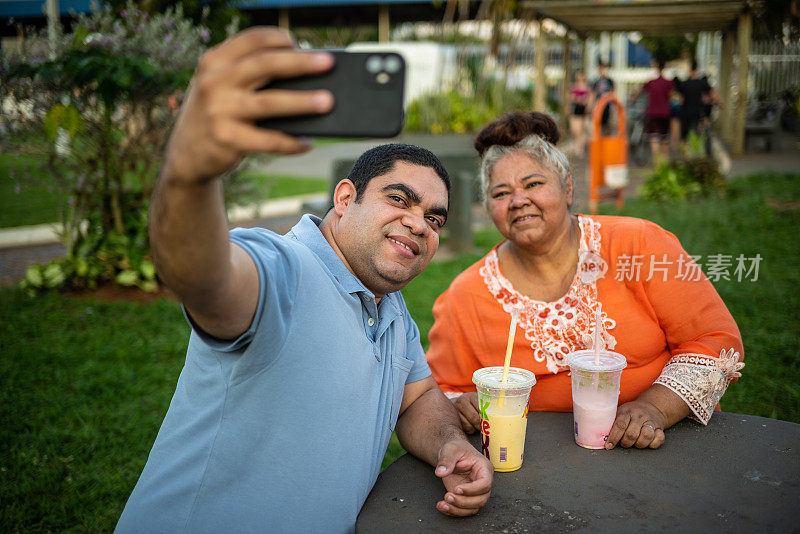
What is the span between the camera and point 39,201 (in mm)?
11672

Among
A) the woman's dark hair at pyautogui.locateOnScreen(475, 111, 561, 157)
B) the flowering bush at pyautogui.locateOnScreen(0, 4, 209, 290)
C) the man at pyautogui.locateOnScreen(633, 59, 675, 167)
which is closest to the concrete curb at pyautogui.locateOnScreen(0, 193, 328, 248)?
the flowering bush at pyautogui.locateOnScreen(0, 4, 209, 290)

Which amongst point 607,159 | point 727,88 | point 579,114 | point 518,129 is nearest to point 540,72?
point 579,114

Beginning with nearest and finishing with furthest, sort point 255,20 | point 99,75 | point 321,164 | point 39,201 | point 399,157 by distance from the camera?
point 399,157 < point 99,75 < point 39,201 < point 321,164 < point 255,20

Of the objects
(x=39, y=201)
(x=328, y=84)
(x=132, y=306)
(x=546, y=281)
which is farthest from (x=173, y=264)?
(x=39, y=201)

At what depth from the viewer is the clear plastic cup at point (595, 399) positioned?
2021mm

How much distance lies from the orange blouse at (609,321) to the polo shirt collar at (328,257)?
0.95 metres

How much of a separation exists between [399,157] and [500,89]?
13.0 metres

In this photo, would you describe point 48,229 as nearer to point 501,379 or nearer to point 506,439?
point 501,379

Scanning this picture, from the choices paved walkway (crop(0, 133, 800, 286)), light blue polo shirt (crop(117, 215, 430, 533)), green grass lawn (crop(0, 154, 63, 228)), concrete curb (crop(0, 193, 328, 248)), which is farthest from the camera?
green grass lawn (crop(0, 154, 63, 228))

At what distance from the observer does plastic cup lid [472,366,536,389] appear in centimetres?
192

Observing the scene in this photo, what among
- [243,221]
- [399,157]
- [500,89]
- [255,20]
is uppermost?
[255,20]

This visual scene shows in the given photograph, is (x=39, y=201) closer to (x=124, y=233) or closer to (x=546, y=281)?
(x=124, y=233)

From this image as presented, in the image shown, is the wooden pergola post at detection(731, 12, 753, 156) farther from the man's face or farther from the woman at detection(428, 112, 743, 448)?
the man's face

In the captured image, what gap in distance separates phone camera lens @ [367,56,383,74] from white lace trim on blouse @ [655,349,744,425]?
167cm
